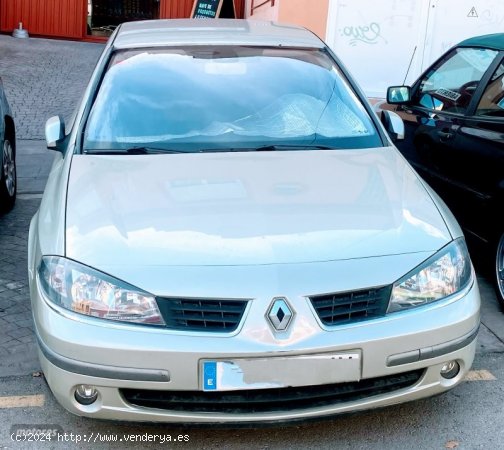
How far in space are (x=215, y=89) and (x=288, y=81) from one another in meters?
0.45

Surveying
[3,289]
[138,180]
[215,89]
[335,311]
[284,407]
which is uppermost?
[215,89]

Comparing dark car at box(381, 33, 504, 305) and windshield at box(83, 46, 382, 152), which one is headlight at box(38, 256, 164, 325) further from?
dark car at box(381, 33, 504, 305)

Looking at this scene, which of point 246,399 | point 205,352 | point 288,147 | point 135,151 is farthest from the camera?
point 288,147

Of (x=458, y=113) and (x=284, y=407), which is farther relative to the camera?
(x=458, y=113)

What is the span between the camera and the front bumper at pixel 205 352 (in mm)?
2678

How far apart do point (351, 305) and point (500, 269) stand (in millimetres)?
1999

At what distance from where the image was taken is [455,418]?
3320 millimetres

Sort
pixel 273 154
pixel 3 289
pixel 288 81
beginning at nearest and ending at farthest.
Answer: pixel 273 154
pixel 288 81
pixel 3 289

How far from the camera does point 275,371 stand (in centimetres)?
270

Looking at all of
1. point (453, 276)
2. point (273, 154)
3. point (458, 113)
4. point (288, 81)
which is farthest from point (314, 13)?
point (453, 276)

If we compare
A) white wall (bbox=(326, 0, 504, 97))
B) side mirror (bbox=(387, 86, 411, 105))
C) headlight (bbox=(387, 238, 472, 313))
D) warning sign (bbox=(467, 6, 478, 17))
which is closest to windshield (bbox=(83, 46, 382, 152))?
headlight (bbox=(387, 238, 472, 313))

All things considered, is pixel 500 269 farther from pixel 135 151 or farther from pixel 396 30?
pixel 396 30

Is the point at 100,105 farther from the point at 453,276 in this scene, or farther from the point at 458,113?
the point at 458,113

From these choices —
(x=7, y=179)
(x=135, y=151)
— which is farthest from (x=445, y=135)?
(x=7, y=179)
